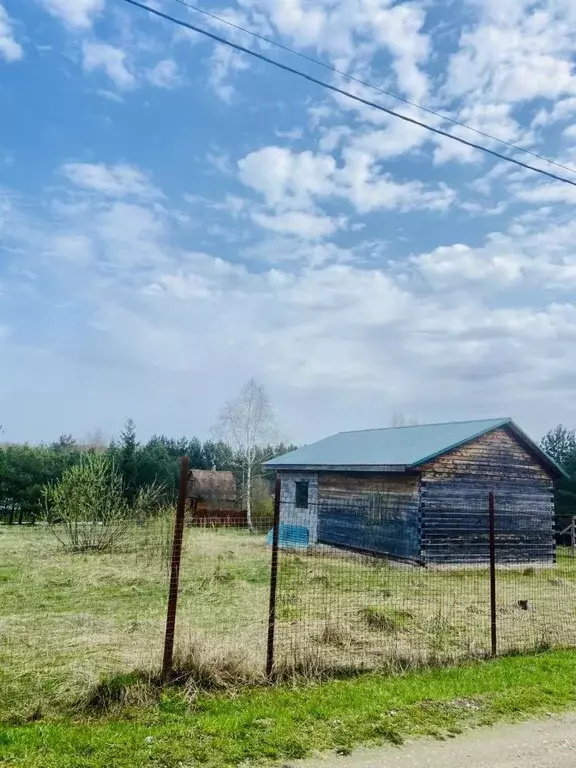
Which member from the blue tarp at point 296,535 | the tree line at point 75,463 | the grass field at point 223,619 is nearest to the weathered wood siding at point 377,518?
the grass field at point 223,619

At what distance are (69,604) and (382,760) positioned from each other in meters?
6.89

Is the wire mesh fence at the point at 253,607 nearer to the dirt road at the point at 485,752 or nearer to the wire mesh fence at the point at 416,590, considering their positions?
the wire mesh fence at the point at 416,590

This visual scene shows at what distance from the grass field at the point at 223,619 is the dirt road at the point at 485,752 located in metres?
1.67

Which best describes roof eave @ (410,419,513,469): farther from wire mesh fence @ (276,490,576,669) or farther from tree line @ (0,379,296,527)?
tree line @ (0,379,296,527)

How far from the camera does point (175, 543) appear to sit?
5.66 meters

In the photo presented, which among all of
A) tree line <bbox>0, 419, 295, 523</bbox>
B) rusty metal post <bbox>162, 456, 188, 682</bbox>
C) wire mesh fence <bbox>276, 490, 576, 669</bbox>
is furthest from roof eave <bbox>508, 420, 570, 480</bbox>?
rusty metal post <bbox>162, 456, 188, 682</bbox>

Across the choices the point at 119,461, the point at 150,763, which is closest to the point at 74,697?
the point at 150,763

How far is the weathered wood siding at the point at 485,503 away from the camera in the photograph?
17.9m

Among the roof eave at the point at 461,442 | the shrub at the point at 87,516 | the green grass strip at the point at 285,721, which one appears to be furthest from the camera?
the roof eave at the point at 461,442

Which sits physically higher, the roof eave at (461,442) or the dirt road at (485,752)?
the roof eave at (461,442)

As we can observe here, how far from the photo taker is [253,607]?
31.1 ft

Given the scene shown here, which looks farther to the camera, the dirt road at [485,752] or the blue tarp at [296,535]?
the blue tarp at [296,535]

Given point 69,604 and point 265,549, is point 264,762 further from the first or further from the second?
point 265,549

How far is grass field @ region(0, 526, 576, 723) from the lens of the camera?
5680 mm
